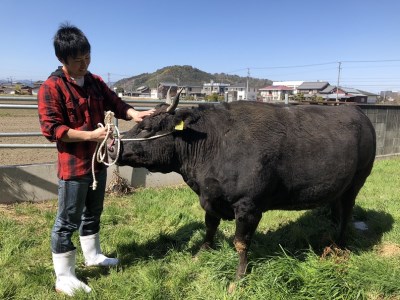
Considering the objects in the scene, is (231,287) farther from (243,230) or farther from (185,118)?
(185,118)

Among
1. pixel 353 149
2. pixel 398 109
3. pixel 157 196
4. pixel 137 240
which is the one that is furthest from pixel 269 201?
pixel 398 109

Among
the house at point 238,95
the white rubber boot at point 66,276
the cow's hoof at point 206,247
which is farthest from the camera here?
the house at point 238,95

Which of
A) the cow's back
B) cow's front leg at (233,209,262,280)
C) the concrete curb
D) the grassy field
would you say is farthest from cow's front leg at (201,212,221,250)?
the concrete curb

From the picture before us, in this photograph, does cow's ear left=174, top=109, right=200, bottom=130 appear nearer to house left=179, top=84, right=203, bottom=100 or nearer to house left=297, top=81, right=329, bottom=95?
house left=179, top=84, right=203, bottom=100

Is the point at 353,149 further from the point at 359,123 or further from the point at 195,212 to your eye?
the point at 195,212

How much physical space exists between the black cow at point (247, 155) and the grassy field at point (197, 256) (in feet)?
1.40

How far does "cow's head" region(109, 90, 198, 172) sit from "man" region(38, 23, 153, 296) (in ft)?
0.51

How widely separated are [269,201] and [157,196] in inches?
119

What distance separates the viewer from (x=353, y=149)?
407 centimetres

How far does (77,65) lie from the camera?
10.1 feet

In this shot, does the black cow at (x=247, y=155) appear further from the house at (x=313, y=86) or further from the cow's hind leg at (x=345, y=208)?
the house at (x=313, y=86)

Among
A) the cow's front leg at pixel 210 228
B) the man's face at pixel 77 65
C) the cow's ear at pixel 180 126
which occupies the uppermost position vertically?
the man's face at pixel 77 65

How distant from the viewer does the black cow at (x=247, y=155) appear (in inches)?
137

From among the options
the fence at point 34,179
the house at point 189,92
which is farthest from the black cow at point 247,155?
the fence at point 34,179
